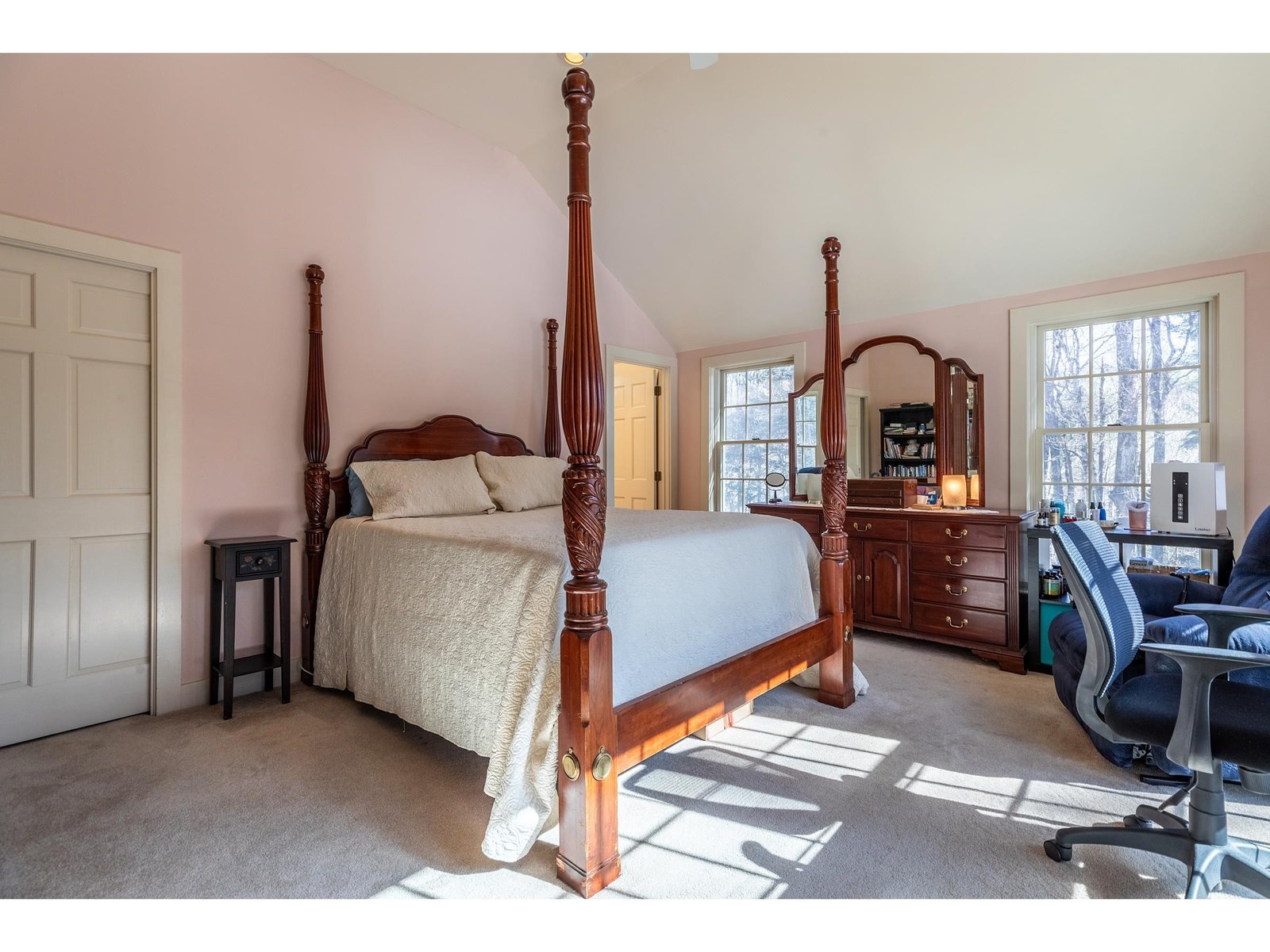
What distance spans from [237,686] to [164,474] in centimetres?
111

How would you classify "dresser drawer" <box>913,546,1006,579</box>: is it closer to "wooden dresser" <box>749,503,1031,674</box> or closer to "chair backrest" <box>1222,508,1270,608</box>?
"wooden dresser" <box>749,503,1031,674</box>

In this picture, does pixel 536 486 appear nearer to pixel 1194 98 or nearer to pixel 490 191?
pixel 490 191

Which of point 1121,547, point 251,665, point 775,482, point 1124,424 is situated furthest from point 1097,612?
point 251,665

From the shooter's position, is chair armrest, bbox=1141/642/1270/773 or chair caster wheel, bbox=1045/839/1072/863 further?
chair caster wheel, bbox=1045/839/1072/863

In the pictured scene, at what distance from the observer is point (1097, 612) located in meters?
1.69

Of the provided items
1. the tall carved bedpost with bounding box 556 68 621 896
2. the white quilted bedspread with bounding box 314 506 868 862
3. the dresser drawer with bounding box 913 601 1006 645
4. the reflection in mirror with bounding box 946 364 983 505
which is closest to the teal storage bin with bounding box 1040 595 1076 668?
the dresser drawer with bounding box 913 601 1006 645

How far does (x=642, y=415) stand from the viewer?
5.73m

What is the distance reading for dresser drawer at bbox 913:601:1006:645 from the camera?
3465 mm

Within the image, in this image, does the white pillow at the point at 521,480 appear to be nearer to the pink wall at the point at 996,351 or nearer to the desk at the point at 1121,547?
the pink wall at the point at 996,351

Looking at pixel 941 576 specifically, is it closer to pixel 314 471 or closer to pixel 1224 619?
pixel 1224 619

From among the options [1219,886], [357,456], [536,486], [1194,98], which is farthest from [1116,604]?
[357,456]

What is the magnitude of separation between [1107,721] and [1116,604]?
1.24 feet

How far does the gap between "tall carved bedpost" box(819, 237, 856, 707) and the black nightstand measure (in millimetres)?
2527

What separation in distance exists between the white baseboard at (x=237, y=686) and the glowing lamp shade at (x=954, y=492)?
3.90 m
